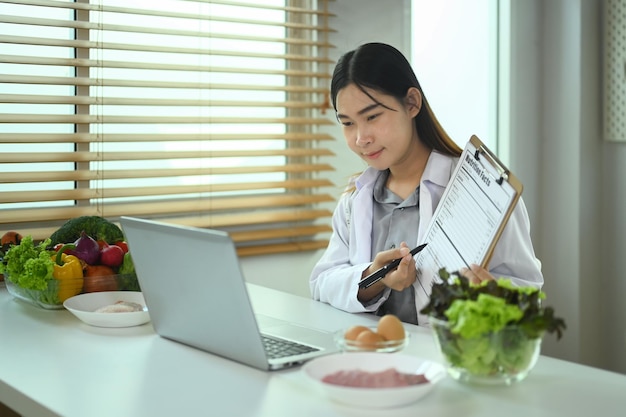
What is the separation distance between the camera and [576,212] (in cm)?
342

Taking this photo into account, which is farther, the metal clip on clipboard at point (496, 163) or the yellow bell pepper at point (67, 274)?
the yellow bell pepper at point (67, 274)

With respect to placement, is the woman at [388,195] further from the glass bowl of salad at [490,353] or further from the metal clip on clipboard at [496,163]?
the glass bowl of salad at [490,353]

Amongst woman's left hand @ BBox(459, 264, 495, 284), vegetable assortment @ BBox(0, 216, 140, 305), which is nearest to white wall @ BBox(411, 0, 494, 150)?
vegetable assortment @ BBox(0, 216, 140, 305)

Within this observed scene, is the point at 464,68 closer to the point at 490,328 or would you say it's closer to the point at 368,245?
the point at 368,245

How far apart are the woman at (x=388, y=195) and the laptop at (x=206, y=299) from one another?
36 cm

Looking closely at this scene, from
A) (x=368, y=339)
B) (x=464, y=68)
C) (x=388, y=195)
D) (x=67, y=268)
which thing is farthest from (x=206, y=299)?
(x=464, y=68)

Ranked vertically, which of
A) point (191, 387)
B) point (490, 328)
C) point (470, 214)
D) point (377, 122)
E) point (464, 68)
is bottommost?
point (191, 387)

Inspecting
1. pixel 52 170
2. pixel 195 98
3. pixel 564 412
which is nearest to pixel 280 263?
pixel 195 98

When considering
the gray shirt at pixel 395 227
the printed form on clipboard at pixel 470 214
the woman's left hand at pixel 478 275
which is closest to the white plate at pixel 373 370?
the woman's left hand at pixel 478 275

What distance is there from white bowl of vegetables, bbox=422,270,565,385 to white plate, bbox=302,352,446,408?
1.9 inches

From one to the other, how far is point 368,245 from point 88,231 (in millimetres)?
722

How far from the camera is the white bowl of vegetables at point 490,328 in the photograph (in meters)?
1.22

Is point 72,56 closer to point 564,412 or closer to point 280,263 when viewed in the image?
Answer: point 280,263

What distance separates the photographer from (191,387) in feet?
4.36
